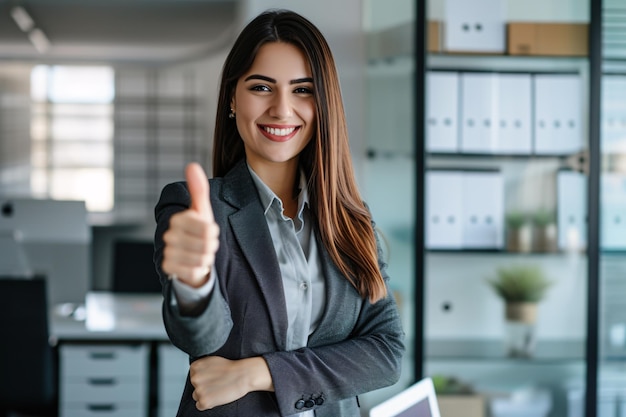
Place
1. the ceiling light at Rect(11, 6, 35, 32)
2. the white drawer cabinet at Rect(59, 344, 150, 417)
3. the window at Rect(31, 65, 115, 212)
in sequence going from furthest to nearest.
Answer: the window at Rect(31, 65, 115, 212) → the ceiling light at Rect(11, 6, 35, 32) → the white drawer cabinet at Rect(59, 344, 150, 417)

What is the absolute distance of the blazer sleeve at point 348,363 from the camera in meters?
1.24

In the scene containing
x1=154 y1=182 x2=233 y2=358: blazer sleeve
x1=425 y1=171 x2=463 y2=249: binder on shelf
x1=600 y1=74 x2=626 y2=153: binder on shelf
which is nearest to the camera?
x1=154 y1=182 x2=233 y2=358: blazer sleeve

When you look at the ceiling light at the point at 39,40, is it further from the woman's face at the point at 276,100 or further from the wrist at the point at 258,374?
the wrist at the point at 258,374

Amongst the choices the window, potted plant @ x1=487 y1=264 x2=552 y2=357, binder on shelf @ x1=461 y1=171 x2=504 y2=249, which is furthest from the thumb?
the window

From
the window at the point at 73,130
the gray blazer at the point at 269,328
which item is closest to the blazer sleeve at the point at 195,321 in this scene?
the gray blazer at the point at 269,328

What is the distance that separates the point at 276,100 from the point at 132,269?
3.93 metres

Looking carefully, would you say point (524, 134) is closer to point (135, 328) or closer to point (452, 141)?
point (452, 141)

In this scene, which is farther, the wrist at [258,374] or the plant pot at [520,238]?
the plant pot at [520,238]

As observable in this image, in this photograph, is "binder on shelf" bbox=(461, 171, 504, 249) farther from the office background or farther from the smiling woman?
the smiling woman

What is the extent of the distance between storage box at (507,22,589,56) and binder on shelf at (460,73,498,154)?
16 cm

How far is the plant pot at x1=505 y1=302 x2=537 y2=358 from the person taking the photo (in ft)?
11.9

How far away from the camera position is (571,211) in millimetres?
3551

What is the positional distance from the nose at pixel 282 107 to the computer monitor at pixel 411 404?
1.45 feet

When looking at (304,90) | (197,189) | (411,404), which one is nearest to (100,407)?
(411,404)
